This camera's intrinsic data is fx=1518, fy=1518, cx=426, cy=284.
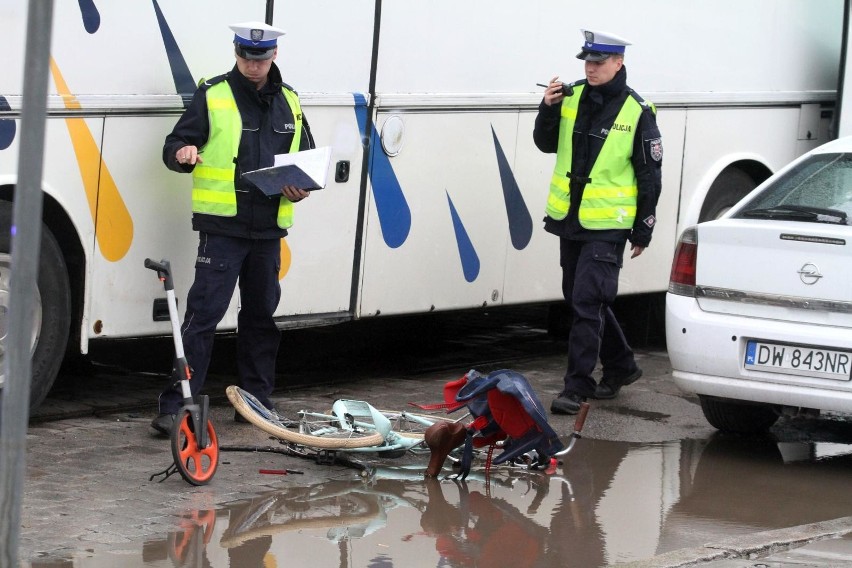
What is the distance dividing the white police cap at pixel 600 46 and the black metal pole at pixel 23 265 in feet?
15.4

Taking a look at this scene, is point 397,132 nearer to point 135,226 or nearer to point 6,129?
point 135,226

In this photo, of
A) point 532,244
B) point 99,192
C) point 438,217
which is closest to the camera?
point 99,192

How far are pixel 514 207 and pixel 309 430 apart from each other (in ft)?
8.85

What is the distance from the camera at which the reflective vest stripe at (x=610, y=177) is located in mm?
7922

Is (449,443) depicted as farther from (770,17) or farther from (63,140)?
(770,17)

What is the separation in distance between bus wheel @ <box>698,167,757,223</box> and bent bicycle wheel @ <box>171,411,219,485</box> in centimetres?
502

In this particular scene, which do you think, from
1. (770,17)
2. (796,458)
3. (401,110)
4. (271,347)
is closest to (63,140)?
(271,347)

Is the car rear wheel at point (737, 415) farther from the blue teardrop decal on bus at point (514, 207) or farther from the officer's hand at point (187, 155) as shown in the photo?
the officer's hand at point (187, 155)

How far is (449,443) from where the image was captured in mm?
6387

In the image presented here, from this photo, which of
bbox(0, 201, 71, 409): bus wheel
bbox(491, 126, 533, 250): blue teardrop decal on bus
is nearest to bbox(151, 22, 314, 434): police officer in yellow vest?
bbox(0, 201, 71, 409): bus wheel

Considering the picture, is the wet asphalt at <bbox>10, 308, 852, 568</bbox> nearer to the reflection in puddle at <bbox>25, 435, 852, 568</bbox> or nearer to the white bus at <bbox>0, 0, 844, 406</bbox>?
the reflection in puddle at <bbox>25, 435, 852, 568</bbox>

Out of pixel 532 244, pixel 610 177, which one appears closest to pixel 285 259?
pixel 610 177

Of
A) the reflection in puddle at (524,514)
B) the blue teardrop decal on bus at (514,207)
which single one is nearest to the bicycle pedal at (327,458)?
the reflection in puddle at (524,514)

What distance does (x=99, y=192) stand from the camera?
6.86 metres
